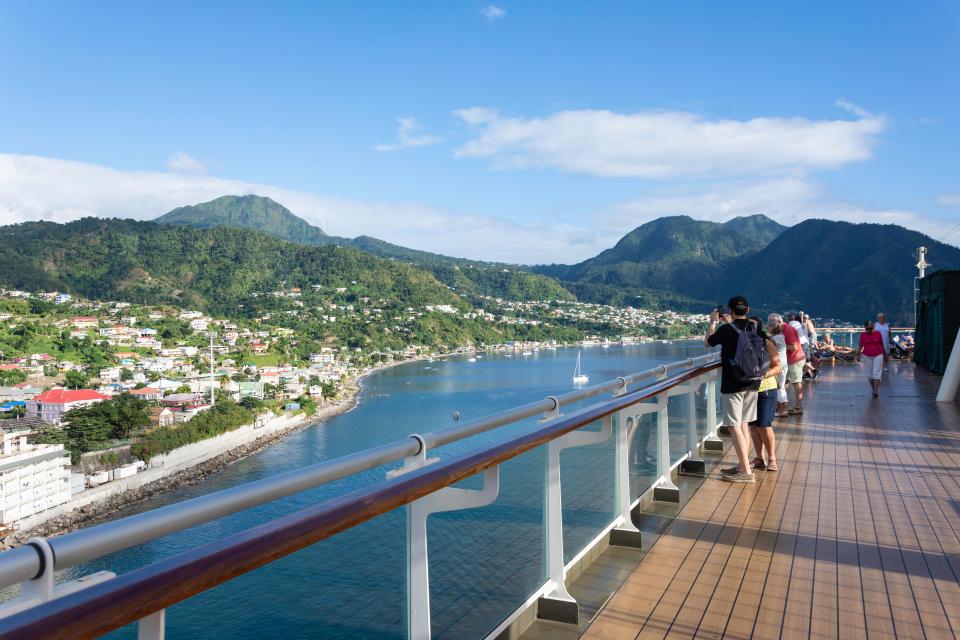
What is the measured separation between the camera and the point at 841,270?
86.9 metres

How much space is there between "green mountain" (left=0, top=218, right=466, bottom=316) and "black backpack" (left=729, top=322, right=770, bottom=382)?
9304 centimetres

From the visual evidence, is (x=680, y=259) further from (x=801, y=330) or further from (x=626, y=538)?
(x=626, y=538)

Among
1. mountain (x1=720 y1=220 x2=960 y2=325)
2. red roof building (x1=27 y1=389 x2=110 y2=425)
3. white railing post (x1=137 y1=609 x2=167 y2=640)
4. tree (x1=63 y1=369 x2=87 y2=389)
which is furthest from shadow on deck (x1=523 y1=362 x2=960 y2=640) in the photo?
mountain (x1=720 y1=220 x2=960 y2=325)

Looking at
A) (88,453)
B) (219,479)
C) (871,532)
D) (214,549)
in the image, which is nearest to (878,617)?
(871,532)

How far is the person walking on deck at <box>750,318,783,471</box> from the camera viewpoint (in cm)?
503

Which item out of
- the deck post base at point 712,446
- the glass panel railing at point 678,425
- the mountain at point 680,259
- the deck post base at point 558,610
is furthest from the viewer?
the mountain at point 680,259

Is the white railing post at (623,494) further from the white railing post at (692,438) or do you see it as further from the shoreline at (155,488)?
the shoreline at (155,488)

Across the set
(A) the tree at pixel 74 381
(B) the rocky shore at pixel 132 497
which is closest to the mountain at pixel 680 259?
(A) the tree at pixel 74 381

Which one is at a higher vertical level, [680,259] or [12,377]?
[680,259]

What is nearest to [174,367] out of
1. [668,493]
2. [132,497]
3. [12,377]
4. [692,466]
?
[12,377]

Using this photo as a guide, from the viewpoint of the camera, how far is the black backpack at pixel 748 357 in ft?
15.4

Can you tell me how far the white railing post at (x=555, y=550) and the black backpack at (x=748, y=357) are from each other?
2548 mm

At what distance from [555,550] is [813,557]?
4.89 feet

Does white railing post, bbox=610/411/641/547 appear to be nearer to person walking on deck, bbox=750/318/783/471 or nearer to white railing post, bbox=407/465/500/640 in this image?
white railing post, bbox=407/465/500/640
